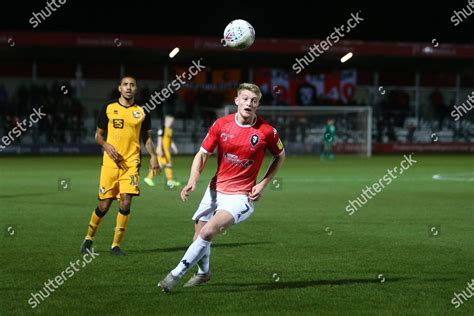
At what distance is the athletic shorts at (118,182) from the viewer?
11.4 m

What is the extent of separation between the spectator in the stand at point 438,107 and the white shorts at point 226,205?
1847 inches

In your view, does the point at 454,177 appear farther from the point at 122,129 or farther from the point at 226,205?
the point at 226,205

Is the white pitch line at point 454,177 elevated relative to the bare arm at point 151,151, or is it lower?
lower

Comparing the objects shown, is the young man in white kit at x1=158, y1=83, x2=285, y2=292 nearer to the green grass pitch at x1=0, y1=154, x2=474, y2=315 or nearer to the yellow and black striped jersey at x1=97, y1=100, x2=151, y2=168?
the green grass pitch at x1=0, y1=154, x2=474, y2=315

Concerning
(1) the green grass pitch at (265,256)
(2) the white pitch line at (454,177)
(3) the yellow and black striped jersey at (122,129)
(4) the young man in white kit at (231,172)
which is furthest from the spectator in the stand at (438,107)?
(4) the young man in white kit at (231,172)

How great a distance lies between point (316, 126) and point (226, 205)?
4116 cm

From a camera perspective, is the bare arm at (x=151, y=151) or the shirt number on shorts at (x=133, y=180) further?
the bare arm at (x=151, y=151)

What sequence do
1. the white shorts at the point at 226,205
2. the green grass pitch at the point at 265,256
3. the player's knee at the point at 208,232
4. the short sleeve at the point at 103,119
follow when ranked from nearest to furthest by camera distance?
the green grass pitch at the point at 265,256
the player's knee at the point at 208,232
the white shorts at the point at 226,205
the short sleeve at the point at 103,119

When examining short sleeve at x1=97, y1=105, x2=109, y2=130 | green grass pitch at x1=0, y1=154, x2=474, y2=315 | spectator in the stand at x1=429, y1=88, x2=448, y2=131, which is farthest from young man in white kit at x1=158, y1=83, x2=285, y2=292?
spectator in the stand at x1=429, y1=88, x2=448, y2=131

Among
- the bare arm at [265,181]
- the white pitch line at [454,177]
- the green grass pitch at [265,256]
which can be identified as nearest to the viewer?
the green grass pitch at [265,256]

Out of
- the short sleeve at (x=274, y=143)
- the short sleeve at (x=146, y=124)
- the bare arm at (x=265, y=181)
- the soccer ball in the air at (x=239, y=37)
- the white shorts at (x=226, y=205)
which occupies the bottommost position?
the white shorts at (x=226, y=205)

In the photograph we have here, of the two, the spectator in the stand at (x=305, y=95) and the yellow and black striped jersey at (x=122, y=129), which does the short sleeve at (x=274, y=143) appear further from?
the spectator in the stand at (x=305, y=95)

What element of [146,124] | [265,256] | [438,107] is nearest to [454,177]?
[265,256]

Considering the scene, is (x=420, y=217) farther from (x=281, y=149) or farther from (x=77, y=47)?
(x=77, y=47)
